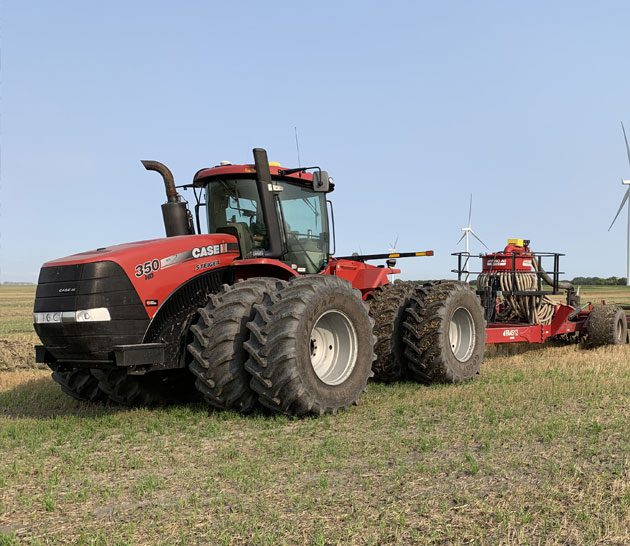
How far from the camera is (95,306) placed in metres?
6.28

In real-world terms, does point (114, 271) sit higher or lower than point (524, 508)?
higher

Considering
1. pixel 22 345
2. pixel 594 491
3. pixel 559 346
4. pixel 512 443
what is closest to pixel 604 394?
pixel 512 443

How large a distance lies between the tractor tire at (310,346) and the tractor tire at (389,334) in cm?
123

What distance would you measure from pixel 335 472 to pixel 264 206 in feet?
11.6

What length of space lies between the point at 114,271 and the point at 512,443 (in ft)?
12.9

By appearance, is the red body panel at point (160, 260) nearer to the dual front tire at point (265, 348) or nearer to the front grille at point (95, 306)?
the front grille at point (95, 306)

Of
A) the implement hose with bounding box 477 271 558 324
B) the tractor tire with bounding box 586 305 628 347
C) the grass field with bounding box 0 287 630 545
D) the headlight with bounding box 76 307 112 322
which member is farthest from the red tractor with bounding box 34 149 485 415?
the tractor tire with bounding box 586 305 628 347

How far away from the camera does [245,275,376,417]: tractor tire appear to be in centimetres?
626

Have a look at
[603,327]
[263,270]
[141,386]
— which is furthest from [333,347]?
[603,327]

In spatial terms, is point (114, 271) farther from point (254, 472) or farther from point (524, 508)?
point (524, 508)

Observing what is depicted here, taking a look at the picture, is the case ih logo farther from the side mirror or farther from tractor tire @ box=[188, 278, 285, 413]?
the side mirror

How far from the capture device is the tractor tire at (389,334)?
28.1ft

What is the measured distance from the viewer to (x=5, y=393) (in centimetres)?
892

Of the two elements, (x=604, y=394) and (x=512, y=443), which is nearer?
(x=512, y=443)
